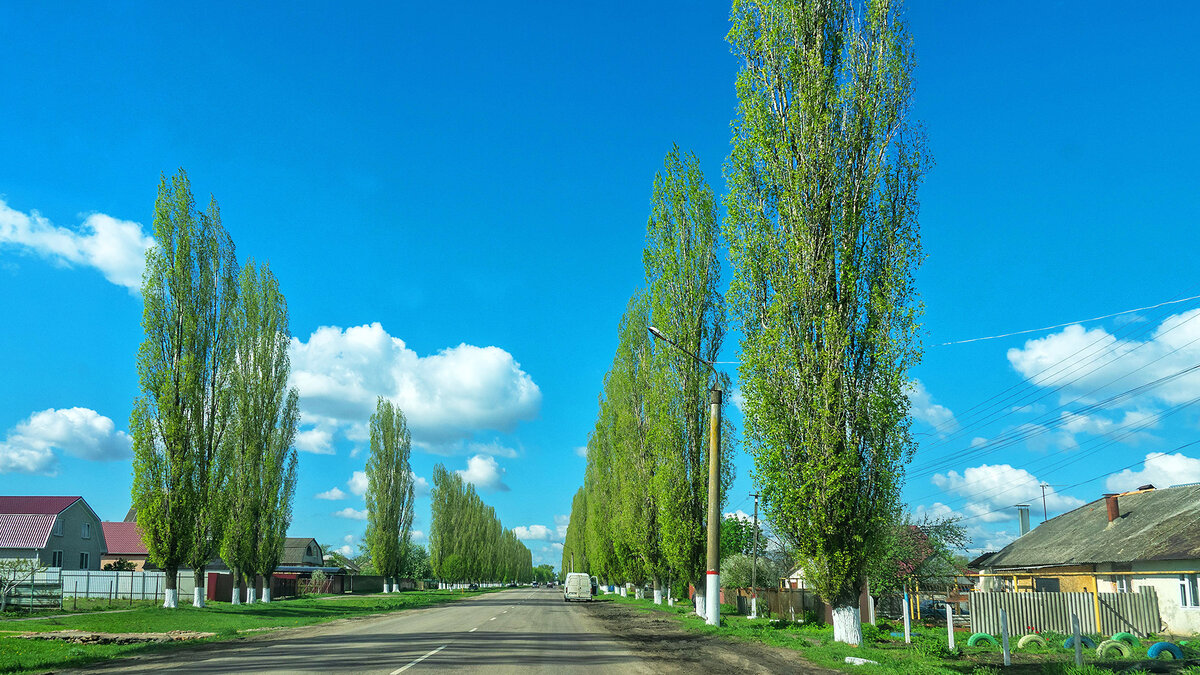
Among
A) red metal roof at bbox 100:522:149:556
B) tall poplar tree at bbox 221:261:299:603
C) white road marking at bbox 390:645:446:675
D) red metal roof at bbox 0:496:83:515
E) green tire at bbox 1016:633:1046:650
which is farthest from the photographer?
red metal roof at bbox 100:522:149:556

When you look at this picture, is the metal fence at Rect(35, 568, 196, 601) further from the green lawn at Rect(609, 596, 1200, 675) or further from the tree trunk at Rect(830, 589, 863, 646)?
the tree trunk at Rect(830, 589, 863, 646)

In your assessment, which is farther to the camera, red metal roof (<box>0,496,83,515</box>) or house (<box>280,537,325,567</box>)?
house (<box>280,537,325,567</box>)

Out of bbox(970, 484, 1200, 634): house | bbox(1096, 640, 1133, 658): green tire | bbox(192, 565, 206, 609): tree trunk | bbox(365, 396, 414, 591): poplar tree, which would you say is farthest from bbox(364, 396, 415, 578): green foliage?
bbox(1096, 640, 1133, 658): green tire

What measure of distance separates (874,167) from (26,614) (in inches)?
1330

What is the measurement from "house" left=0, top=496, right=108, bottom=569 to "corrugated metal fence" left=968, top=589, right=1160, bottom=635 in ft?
187

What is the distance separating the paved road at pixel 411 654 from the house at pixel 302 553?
284 ft

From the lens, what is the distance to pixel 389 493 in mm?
71000

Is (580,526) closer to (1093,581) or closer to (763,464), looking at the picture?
(1093,581)

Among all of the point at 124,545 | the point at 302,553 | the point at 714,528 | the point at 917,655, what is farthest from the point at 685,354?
the point at 302,553

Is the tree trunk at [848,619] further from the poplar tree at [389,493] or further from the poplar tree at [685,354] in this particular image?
the poplar tree at [389,493]

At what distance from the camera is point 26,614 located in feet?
99.8

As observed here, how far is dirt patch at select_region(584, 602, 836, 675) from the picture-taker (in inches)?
525

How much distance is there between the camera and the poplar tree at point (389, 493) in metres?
69.8

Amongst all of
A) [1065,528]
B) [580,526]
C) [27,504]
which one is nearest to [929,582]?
[1065,528]
